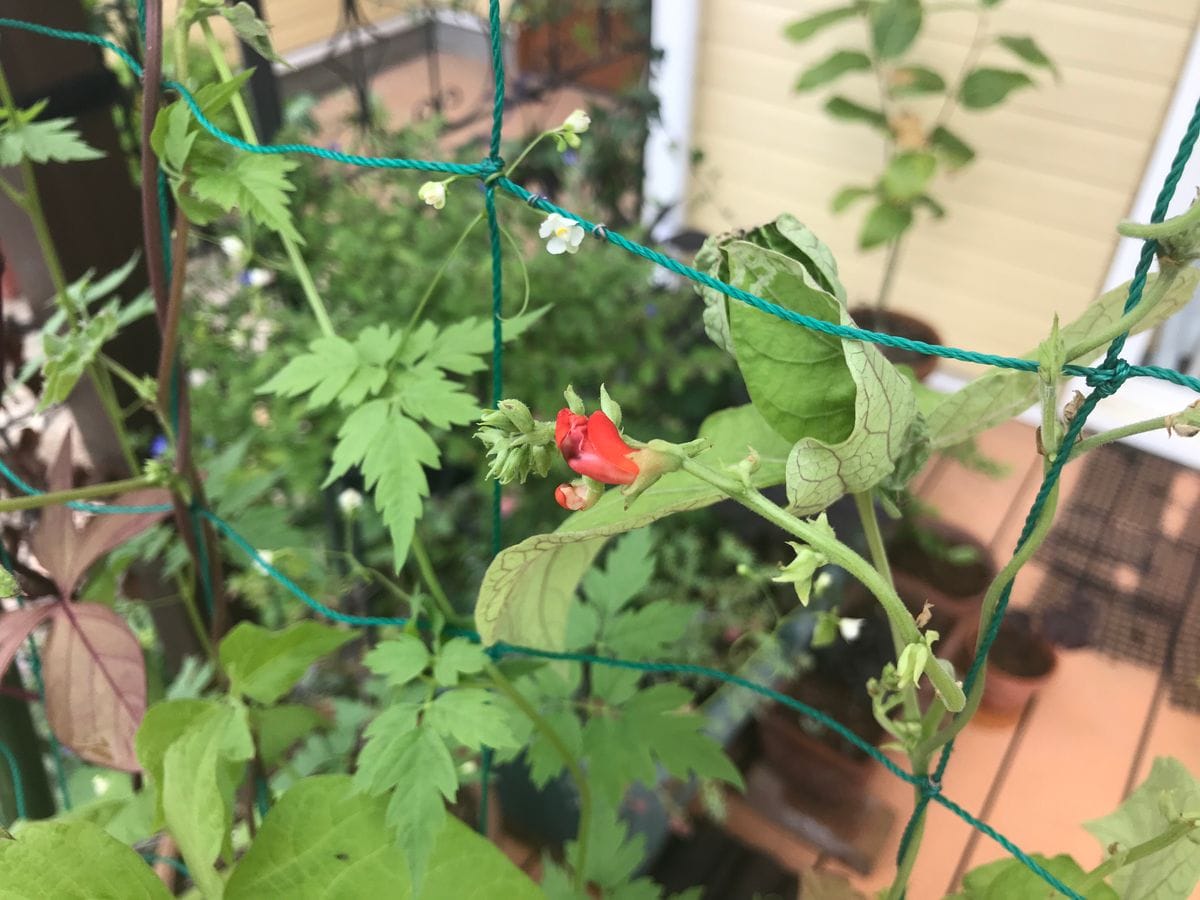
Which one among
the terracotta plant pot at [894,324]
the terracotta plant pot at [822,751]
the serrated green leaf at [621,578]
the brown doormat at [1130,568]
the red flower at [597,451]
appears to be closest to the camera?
the red flower at [597,451]

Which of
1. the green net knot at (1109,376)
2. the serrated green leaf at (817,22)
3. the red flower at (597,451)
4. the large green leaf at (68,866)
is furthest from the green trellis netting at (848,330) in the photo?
the serrated green leaf at (817,22)

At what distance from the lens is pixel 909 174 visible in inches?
87.6

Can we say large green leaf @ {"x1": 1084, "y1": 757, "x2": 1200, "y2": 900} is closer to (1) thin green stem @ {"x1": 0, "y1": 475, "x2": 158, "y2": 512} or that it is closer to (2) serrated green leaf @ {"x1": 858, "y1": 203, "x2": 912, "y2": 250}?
(1) thin green stem @ {"x1": 0, "y1": 475, "x2": 158, "y2": 512}

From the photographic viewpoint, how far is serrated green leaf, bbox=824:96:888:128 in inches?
88.7

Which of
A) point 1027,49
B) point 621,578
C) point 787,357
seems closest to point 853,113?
point 1027,49

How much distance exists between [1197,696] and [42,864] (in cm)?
201

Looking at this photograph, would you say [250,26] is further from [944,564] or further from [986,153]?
[986,153]

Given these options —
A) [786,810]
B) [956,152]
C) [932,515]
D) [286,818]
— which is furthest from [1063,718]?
[286,818]

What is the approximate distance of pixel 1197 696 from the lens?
1867mm

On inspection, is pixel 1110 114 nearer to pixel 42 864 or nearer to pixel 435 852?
pixel 435 852

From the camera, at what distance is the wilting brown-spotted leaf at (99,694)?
79cm

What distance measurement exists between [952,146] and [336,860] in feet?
6.95

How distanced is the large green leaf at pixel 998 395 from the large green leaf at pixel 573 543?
0.33ft

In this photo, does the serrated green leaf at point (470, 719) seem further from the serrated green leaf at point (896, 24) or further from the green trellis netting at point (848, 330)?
the serrated green leaf at point (896, 24)
